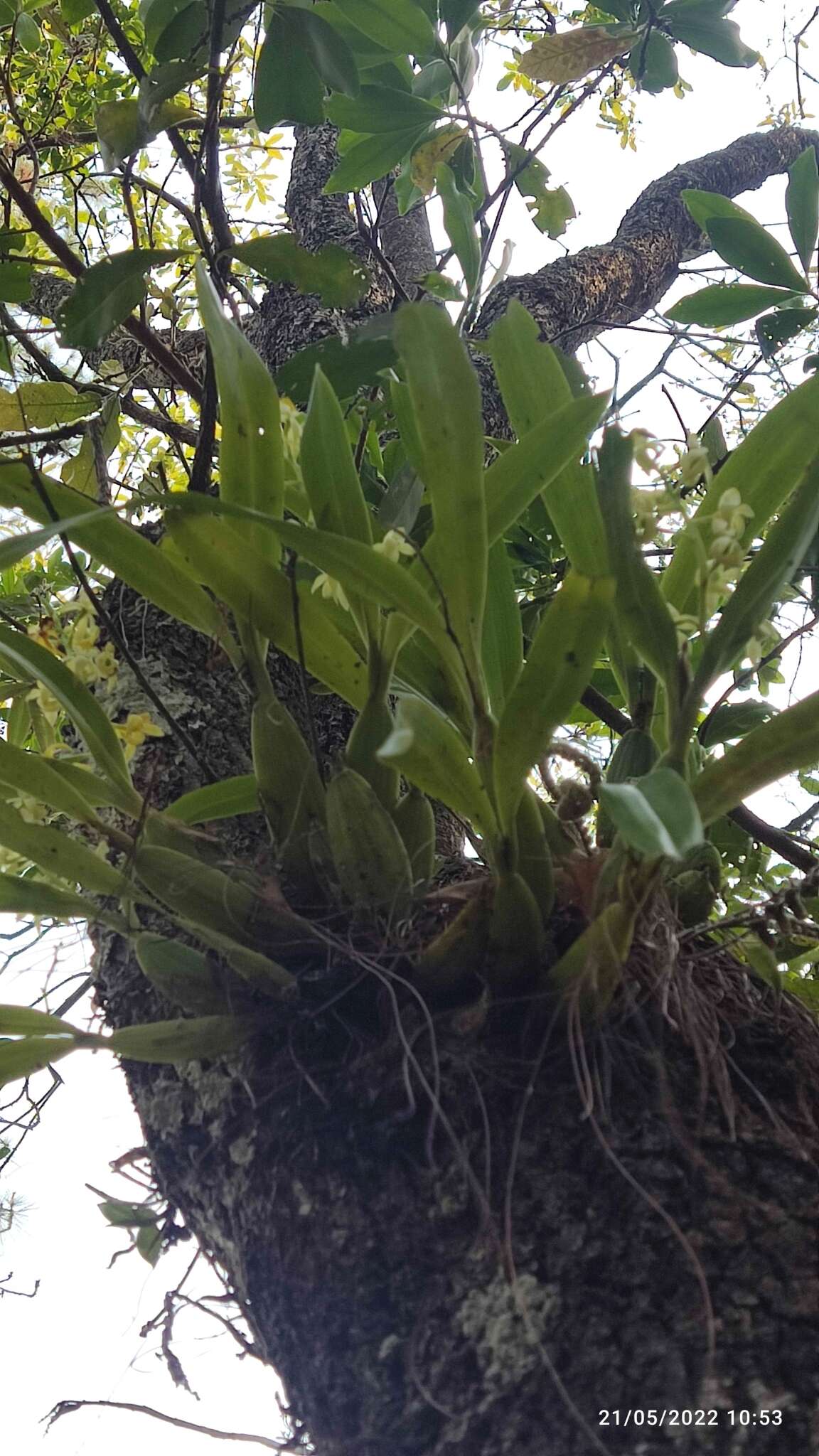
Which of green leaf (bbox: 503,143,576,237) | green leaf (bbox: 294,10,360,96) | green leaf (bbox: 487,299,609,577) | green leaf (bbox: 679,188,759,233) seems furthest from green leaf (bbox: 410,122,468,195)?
green leaf (bbox: 487,299,609,577)

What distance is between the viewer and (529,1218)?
0.50 m

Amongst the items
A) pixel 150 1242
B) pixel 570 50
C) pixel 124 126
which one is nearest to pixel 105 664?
pixel 150 1242

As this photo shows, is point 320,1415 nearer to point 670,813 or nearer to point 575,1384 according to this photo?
point 575,1384

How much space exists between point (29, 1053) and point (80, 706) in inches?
8.4

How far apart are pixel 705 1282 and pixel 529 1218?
0.09 meters

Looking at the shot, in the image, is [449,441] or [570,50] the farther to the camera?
[570,50]

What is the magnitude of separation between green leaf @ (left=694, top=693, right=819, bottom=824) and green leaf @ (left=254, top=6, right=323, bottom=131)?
73 cm

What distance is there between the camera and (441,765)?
0.54 metres

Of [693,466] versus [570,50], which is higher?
[570,50]

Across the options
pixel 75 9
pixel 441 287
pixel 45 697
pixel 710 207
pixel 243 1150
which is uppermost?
pixel 75 9

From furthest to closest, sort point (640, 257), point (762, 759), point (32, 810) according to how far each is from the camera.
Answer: point (640, 257) < point (32, 810) < point (762, 759)

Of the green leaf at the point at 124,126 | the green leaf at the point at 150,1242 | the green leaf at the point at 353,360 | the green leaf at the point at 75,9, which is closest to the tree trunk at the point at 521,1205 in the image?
the green leaf at the point at 150,1242

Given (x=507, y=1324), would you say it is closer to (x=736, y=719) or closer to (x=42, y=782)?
(x=42, y=782)

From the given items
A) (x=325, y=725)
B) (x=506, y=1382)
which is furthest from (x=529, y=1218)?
(x=325, y=725)
